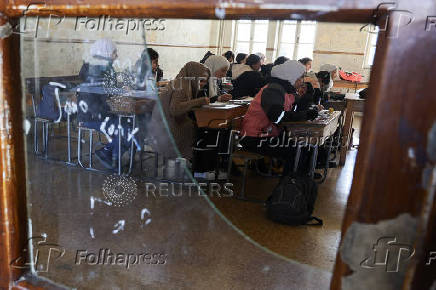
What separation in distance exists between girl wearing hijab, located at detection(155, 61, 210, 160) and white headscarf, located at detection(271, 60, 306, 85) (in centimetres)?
61

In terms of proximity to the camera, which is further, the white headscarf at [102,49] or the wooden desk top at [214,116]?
the wooden desk top at [214,116]

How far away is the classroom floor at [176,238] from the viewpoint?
157 centimetres

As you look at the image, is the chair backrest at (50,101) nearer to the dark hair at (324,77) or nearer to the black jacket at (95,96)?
the black jacket at (95,96)

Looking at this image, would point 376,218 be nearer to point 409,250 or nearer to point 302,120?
point 409,250

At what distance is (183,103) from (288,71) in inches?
35.9

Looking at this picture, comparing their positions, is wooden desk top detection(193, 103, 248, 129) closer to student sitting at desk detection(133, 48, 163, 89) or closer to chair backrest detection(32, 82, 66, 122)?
student sitting at desk detection(133, 48, 163, 89)

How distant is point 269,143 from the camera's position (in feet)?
9.25

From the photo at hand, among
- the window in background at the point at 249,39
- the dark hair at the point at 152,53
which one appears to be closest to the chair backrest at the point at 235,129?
the dark hair at the point at 152,53

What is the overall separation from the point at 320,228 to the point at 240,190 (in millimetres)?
856

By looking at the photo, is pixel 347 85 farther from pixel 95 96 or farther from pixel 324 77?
pixel 95 96

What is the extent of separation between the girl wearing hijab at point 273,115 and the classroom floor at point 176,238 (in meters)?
0.51

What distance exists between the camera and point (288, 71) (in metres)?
2.76

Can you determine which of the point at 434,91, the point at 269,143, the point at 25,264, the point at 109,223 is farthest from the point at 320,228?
the point at 434,91

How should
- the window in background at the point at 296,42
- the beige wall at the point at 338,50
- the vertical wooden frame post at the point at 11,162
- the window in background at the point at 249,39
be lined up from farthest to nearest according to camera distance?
the window in background at the point at 249,39, the beige wall at the point at 338,50, the window in background at the point at 296,42, the vertical wooden frame post at the point at 11,162
